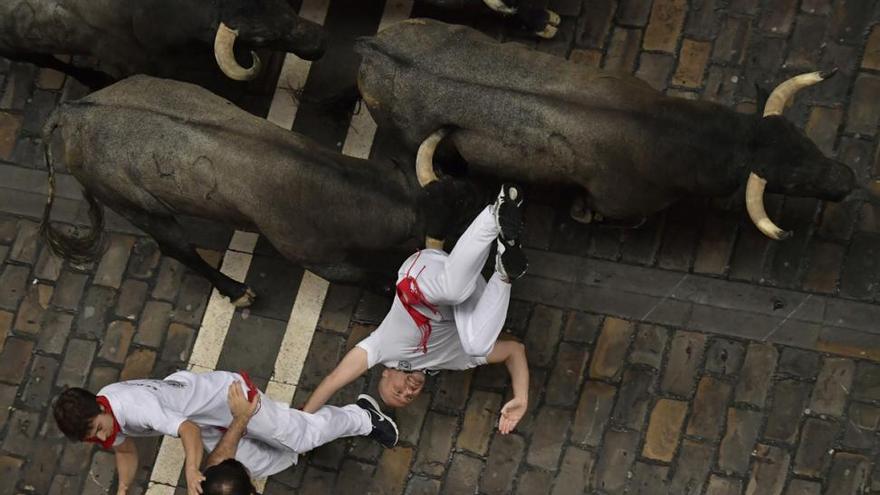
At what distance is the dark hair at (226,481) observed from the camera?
26.2 feet

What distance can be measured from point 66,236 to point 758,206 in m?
6.44

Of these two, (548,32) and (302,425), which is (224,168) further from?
(548,32)

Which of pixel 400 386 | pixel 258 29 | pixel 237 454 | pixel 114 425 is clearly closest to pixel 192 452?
pixel 114 425

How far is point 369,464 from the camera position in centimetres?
988

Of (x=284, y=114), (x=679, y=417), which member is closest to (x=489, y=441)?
(x=679, y=417)

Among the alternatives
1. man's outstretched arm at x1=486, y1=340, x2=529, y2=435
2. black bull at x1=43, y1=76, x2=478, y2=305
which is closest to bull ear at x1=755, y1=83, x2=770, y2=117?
black bull at x1=43, y1=76, x2=478, y2=305

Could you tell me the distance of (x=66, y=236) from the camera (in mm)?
10680

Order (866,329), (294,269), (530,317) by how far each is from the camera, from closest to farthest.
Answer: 1. (866,329)
2. (530,317)
3. (294,269)

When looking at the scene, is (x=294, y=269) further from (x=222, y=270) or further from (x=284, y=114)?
(x=284, y=114)

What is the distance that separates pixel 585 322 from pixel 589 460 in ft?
3.89

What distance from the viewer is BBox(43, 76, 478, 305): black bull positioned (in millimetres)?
9047

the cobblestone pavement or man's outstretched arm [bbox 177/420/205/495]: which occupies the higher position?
the cobblestone pavement

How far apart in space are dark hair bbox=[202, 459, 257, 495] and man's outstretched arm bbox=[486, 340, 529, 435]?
2035 mm

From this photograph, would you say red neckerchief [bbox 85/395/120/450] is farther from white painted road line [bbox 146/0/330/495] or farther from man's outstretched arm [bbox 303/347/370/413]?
white painted road line [bbox 146/0/330/495]
